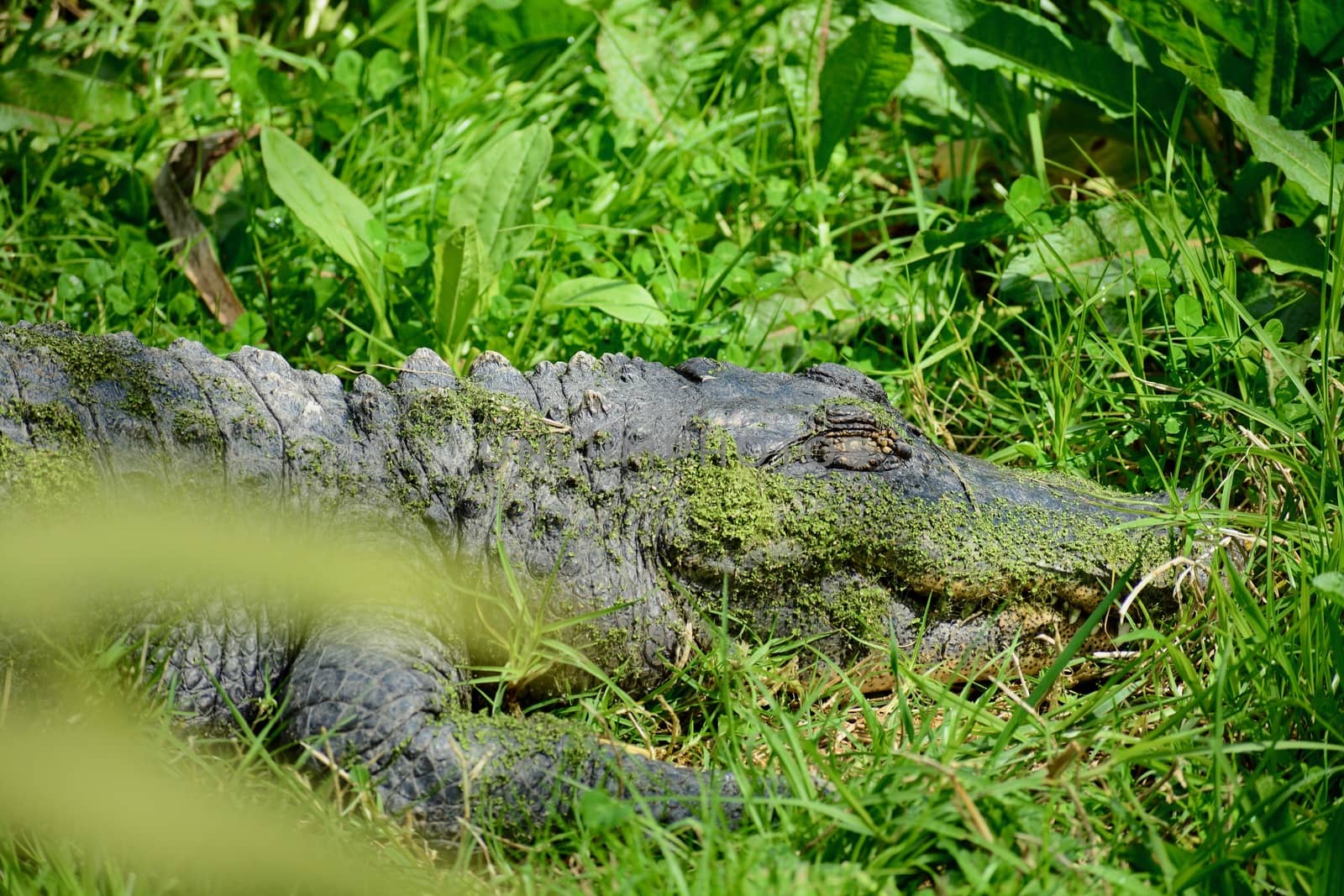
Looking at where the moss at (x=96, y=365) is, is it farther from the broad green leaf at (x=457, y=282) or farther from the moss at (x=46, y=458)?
the broad green leaf at (x=457, y=282)

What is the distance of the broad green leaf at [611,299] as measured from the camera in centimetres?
366

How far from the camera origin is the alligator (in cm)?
256

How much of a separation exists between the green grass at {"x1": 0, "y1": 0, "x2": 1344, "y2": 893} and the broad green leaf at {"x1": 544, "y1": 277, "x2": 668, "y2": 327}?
0.05m

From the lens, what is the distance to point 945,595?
282 cm

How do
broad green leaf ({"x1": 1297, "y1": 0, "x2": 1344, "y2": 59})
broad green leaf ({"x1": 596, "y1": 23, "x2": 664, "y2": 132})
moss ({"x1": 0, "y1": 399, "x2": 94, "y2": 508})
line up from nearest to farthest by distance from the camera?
moss ({"x1": 0, "y1": 399, "x2": 94, "y2": 508}) → broad green leaf ({"x1": 1297, "y1": 0, "x2": 1344, "y2": 59}) → broad green leaf ({"x1": 596, "y1": 23, "x2": 664, "y2": 132})

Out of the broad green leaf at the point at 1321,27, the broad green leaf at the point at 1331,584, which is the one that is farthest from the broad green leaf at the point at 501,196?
the broad green leaf at the point at 1331,584

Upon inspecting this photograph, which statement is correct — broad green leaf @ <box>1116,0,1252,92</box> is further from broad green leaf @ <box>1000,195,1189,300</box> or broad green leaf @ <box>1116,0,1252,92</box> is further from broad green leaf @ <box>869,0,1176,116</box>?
broad green leaf @ <box>1000,195,1189,300</box>

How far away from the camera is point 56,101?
14.9 feet

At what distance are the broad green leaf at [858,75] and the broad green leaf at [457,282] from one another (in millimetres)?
1474

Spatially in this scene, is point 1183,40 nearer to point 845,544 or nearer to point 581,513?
point 845,544

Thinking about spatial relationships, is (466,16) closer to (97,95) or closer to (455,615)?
(97,95)

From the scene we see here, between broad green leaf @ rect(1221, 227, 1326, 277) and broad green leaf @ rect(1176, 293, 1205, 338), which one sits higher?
broad green leaf @ rect(1221, 227, 1326, 277)

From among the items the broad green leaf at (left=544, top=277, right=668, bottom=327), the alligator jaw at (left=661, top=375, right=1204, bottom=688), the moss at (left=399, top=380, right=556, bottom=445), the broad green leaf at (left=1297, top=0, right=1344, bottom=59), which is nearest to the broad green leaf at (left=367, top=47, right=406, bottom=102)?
the broad green leaf at (left=544, top=277, right=668, bottom=327)

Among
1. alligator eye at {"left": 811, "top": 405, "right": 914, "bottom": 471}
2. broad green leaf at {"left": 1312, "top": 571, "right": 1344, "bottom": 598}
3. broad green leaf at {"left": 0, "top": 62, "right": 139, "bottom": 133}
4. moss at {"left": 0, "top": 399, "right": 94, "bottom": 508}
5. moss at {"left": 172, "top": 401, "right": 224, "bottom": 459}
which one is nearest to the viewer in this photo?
broad green leaf at {"left": 1312, "top": 571, "right": 1344, "bottom": 598}
